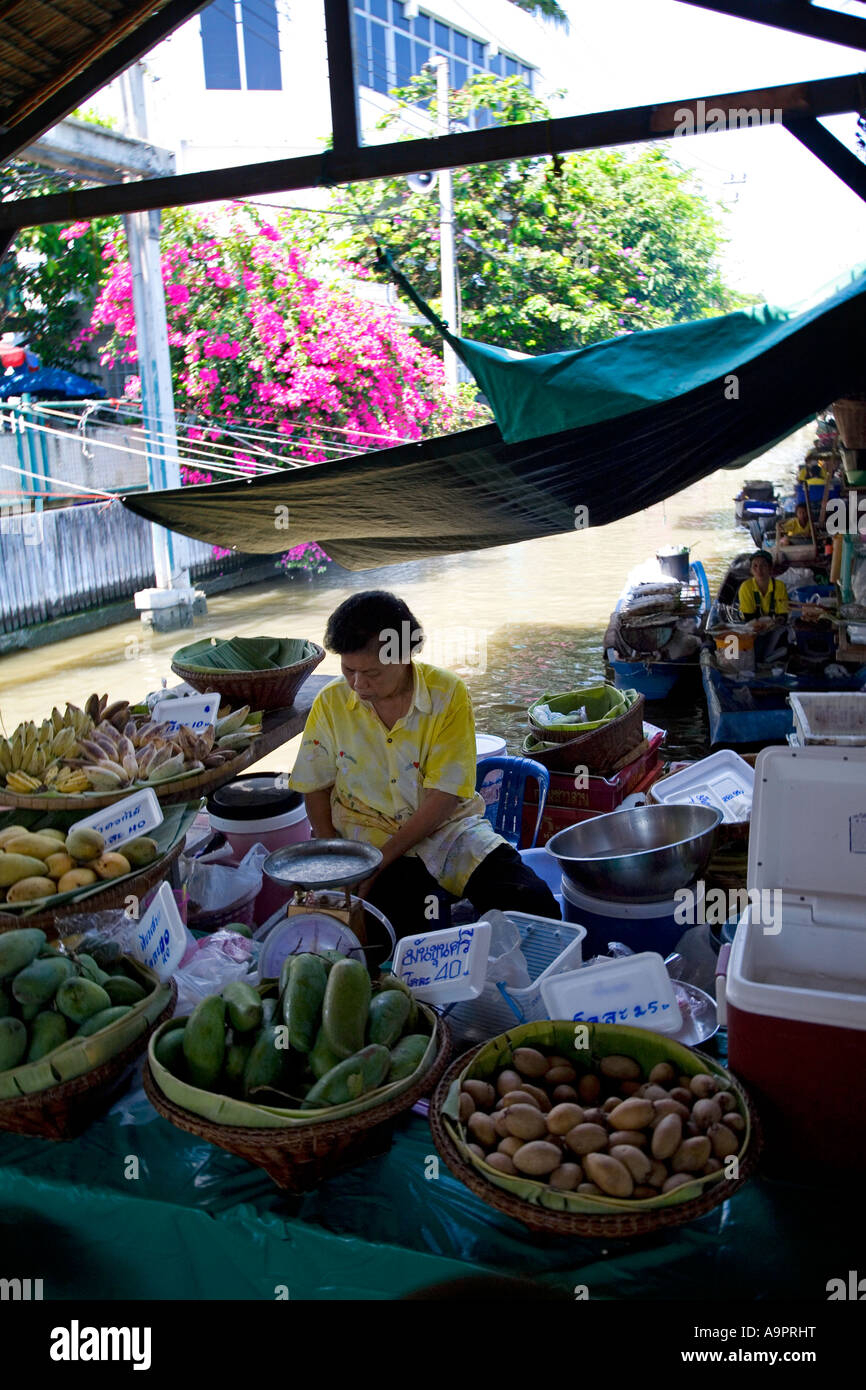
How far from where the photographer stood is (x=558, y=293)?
15.4 meters

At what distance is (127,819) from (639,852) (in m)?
1.14

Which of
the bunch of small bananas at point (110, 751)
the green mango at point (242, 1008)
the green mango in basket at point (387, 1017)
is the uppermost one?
the bunch of small bananas at point (110, 751)

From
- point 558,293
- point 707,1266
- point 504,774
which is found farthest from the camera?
point 558,293

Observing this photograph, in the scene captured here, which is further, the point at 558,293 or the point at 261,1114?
the point at 558,293

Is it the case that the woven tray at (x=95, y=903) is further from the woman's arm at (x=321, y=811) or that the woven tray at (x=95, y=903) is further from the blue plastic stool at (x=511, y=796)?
the blue plastic stool at (x=511, y=796)

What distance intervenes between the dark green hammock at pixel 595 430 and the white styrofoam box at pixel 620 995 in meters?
2.02

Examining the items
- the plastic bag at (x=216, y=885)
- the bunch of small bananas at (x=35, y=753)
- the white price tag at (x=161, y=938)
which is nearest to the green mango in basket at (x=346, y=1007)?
the white price tag at (x=161, y=938)

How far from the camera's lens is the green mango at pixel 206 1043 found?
4.97 feet

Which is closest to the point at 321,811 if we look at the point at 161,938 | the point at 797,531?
the point at 161,938

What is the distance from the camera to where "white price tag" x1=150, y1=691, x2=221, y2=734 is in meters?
3.12

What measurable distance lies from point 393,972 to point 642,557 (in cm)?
1166

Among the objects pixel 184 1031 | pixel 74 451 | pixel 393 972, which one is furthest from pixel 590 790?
pixel 74 451
